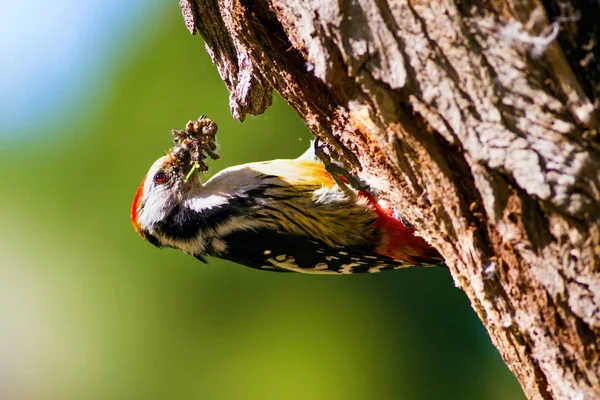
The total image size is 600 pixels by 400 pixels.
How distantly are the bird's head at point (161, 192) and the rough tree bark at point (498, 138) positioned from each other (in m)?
1.74

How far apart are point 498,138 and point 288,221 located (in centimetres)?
185

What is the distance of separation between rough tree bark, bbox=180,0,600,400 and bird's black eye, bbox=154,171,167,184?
183 centimetres

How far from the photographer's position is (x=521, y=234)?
1684 mm

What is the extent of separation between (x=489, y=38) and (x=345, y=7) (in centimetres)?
37

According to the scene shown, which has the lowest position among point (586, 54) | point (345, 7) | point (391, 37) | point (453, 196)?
point (453, 196)

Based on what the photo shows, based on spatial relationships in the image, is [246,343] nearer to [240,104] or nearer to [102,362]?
[102,362]

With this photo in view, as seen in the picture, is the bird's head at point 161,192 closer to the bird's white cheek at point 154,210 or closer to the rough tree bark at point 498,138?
the bird's white cheek at point 154,210

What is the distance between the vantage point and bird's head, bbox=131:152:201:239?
3580 millimetres

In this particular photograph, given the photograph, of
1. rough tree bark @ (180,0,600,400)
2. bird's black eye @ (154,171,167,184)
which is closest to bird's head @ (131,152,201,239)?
bird's black eye @ (154,171,167,184)

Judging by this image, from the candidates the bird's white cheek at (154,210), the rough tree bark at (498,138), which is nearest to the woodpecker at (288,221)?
the bird's white cheek at (154,210)

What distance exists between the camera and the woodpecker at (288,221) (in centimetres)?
338

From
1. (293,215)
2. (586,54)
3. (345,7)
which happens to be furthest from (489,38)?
(293,215)

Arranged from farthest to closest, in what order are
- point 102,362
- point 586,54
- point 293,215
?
point 102,362, point 293,215, point 586,54

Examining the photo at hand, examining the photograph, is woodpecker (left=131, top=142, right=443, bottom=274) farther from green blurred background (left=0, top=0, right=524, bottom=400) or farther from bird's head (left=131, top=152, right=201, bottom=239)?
green blurred background (left=0, top=0, right=524, bottom=400)
